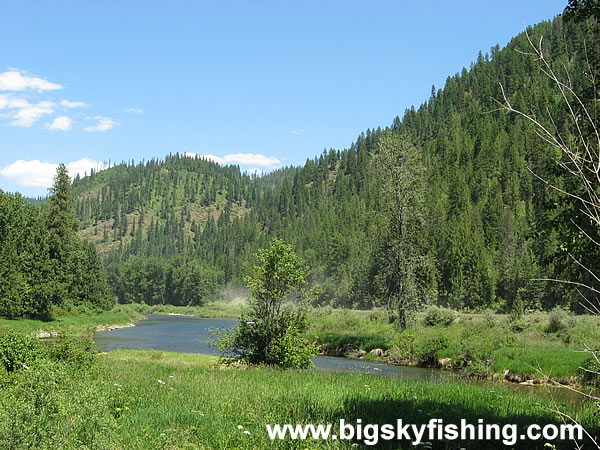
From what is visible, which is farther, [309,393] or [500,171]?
[500,171]

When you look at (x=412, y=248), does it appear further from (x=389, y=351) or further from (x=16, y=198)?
(x=16, y=198)

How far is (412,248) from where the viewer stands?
39.4 metres

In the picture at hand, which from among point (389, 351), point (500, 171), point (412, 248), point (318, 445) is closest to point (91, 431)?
point (318, 445)

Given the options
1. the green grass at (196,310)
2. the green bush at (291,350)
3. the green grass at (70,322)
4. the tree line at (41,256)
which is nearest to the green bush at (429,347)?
the green bush at (291,350)

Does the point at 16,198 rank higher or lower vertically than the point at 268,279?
higher

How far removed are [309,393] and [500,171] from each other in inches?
4856

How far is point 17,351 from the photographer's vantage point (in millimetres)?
16234

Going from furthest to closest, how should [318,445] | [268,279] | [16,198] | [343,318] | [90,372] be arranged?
[16,198] → [343,318] → [268,279] → [90,372] → [318,445]

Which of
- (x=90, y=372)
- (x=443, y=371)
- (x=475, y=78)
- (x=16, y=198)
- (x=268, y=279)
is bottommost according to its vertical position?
(x=443, y=371)

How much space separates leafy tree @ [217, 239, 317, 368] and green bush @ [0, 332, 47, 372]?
8138 mm

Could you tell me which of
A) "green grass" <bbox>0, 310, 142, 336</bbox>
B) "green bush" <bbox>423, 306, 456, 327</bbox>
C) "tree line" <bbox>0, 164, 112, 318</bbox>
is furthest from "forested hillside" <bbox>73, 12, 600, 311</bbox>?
"tree line" <bbox>0, 164, 112, 318</bbox>

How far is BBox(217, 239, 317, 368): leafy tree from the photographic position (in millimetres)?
22297

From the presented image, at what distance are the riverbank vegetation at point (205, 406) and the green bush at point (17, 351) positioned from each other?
0.08 m

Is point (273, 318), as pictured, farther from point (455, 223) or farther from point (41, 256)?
point (455, 223)
